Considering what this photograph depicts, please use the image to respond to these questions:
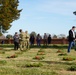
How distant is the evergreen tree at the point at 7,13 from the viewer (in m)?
57.8

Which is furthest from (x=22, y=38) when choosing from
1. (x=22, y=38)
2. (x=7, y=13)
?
(x=7, y=13)

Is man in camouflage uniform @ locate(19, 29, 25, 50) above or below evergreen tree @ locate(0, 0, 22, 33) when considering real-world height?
below

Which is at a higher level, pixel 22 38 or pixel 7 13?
pixel 7 13

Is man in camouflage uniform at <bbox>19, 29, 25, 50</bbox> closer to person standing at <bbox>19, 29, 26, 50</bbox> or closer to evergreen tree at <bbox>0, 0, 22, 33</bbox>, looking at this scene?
person standing at <bbox>19, 29, 26, 50</bbox>

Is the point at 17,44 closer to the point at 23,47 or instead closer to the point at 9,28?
the point at 23,47

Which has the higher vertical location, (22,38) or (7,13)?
(7,13)

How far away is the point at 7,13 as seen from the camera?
190 feet

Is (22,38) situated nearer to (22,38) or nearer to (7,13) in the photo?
(22,38)

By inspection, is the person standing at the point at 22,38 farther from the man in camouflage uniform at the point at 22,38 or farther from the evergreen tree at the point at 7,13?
the evergreen tree at the point at 7,13

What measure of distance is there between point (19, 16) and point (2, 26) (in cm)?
356

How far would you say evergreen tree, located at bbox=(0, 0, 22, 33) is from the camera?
57.8 metres

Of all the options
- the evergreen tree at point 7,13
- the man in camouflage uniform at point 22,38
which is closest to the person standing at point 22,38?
the man in camouflage uniform at point 22,38

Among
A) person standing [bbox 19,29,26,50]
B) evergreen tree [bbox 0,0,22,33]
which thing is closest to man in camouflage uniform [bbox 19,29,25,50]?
person standing [bbox 19,29,26,50]

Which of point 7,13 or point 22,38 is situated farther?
point 7,13
